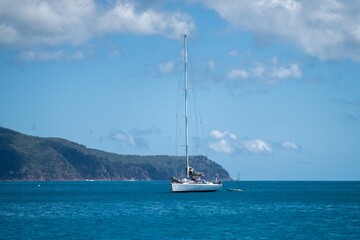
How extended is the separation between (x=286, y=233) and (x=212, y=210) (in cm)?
2921

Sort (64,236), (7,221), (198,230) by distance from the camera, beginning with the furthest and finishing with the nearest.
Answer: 1. (7,221)
2. (198,230)
3. (64,236)

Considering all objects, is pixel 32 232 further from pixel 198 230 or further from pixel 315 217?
pixel 315 217

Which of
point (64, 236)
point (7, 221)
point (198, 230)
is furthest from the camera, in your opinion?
point (7, 221)

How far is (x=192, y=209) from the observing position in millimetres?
89062

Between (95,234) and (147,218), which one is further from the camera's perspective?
(147,218)

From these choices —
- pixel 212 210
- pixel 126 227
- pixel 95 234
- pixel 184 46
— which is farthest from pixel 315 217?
pixel 184 46

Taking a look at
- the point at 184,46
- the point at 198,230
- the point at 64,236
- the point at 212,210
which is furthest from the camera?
the point at 184,46

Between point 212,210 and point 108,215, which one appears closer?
point 108,215

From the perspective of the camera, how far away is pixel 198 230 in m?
61.7

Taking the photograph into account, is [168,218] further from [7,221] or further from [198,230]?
[7,221]

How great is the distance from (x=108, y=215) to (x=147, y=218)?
654 centimetres

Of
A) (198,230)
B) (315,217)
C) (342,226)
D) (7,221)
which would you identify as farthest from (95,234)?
(315,217)

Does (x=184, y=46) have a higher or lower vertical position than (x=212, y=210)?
higher

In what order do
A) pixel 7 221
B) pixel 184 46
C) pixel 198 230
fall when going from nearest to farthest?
1. pixel 198 230
2. pixel 7 221
3. pixel 184 46
